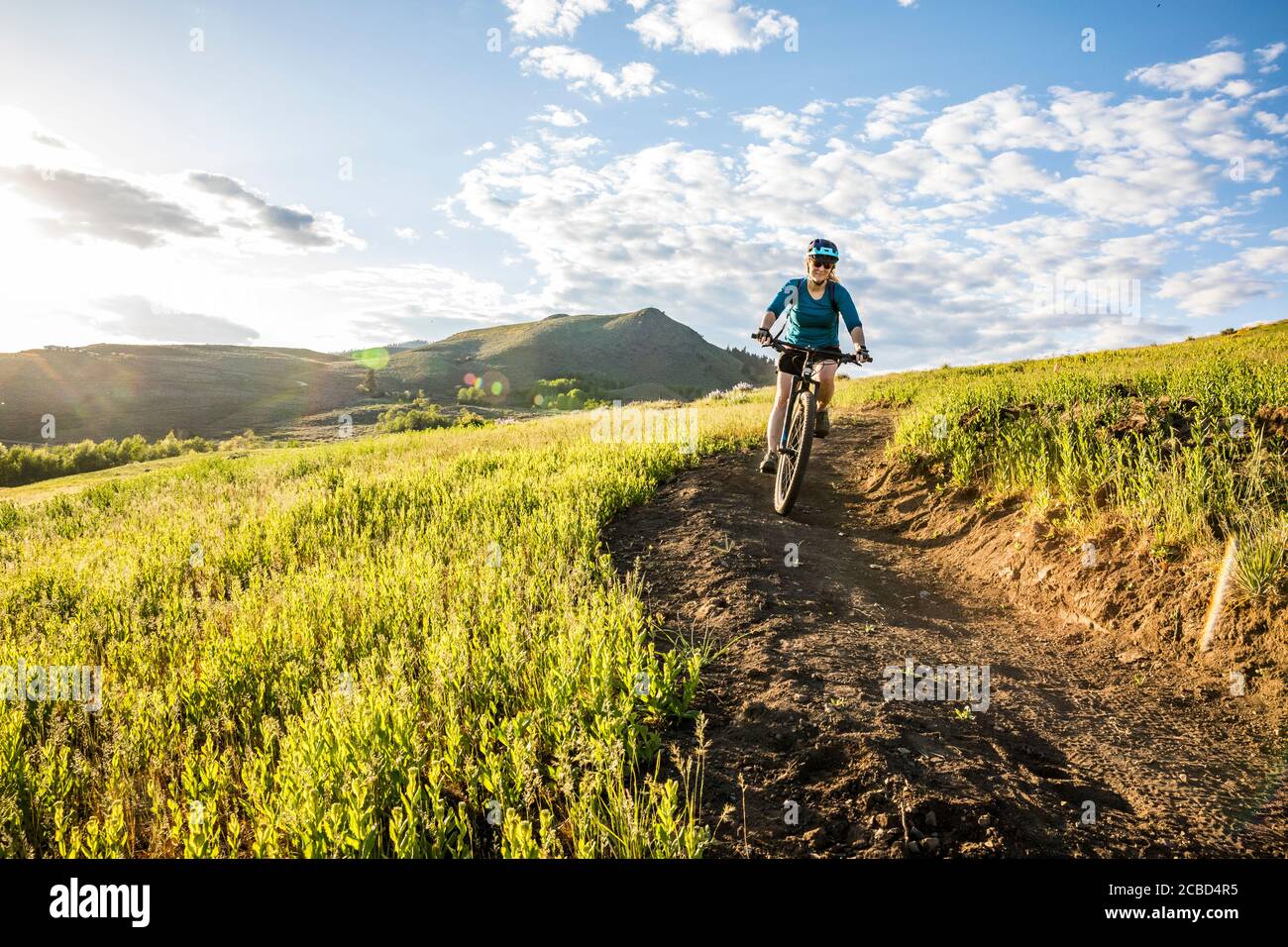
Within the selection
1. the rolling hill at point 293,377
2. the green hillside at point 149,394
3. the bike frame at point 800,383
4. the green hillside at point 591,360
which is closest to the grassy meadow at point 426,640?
the bike frame at point 800,383

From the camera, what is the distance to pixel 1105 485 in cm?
701

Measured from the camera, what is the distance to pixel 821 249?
877 cm

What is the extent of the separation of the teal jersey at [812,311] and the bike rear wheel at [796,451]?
0.84 meters

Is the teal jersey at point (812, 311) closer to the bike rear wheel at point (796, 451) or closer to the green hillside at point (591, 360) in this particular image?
the bike rear wheel at point (796, 451)

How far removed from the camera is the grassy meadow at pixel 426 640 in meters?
3.08

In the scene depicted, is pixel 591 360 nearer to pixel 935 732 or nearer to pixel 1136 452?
pixel 1136 452

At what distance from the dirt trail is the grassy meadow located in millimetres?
437

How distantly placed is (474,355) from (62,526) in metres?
119

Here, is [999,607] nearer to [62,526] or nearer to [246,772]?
[246,772]

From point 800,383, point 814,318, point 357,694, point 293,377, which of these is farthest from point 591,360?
point 357,694

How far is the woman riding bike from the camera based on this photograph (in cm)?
876
